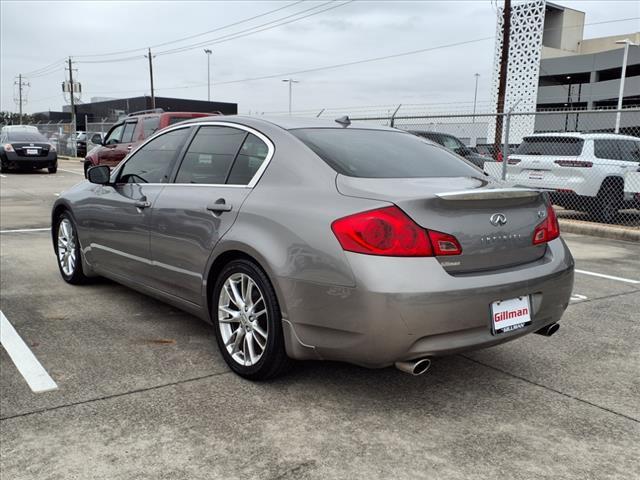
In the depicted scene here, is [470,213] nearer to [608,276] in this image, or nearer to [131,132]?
[608,276]

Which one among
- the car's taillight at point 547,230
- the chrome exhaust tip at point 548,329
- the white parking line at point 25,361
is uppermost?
the car's taillight at point 547,230

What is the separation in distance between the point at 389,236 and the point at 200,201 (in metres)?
1.42

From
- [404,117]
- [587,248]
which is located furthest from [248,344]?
[404,117]

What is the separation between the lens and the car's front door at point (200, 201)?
3533 millimetres

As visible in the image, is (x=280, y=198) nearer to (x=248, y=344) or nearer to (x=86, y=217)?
(x=248, y=344)

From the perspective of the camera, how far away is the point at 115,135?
13.7 meters

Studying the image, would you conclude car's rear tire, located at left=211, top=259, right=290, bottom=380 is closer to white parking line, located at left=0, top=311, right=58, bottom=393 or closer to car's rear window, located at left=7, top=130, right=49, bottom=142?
white parking line, located at left=0, top=311, right=58, bottom=393

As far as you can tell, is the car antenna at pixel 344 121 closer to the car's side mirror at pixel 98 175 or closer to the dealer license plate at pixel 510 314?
the dealer license plate at pixel 510 314

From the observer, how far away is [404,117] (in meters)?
12.7

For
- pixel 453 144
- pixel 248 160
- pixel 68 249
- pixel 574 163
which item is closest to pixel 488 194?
pixel 248 160

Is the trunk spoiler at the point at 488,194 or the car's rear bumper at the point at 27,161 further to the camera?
the car's rear bumper at the point at 27,161

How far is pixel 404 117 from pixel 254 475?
1102cm

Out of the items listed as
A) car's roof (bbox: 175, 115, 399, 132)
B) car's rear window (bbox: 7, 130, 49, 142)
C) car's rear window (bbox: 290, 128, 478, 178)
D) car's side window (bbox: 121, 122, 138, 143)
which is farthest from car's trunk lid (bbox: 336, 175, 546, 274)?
car's rear window (bbox: 7, 130, 49, 142)

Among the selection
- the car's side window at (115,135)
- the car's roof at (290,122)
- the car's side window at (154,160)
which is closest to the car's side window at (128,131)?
the car's side window at (115,135)
